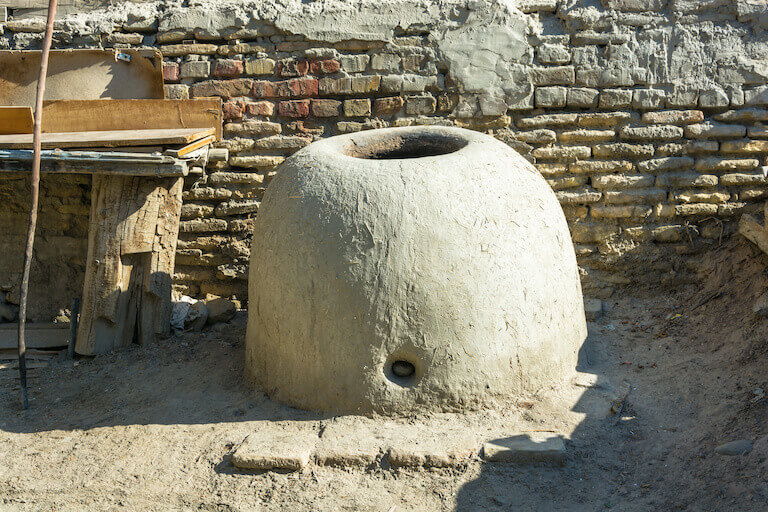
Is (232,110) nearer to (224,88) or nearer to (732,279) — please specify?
(224,88)

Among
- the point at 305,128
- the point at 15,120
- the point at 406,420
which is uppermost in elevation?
the point at 305,128

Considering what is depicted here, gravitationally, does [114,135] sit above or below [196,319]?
above

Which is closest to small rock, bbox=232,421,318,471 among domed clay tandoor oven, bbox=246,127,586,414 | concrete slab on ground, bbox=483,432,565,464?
domed clay tandoor oven, bbox=246,127,586,414

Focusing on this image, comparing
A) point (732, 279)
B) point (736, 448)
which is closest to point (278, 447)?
point (736, 448)

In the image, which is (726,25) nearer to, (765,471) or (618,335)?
(618,335)

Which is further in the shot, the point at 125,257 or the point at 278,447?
the point at 125,257

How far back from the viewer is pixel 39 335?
167 inches

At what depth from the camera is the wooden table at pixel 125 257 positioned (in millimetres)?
3934

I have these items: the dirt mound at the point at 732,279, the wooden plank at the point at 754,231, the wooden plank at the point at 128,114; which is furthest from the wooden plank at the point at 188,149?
the wooden plank at the point at 754,231

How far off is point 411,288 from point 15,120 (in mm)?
2823

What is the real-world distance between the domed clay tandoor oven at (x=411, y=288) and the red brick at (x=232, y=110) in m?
1.56

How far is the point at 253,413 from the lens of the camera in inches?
126

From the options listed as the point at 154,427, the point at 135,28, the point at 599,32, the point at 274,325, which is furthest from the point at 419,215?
the point at 135,28

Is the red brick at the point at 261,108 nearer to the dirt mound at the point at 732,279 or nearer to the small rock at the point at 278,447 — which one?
the small rock at the point at 278,447
